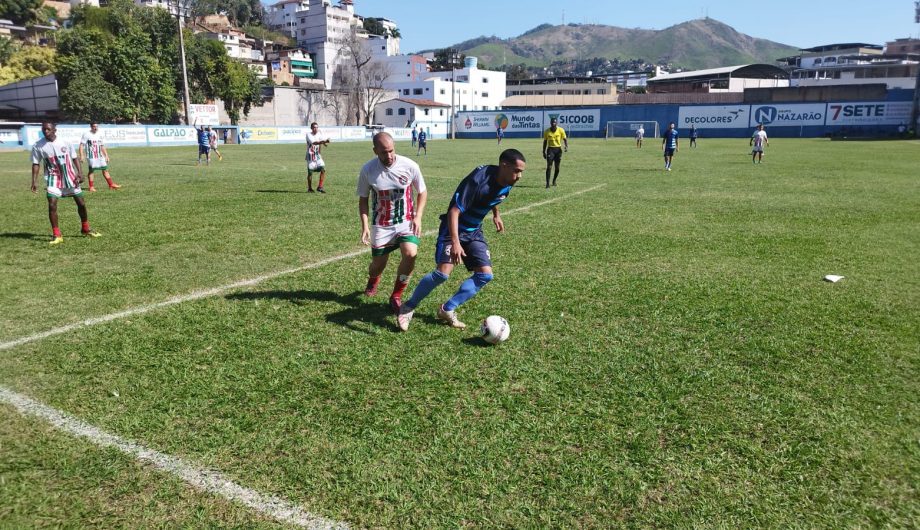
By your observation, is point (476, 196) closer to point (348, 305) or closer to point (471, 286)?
point (471, 286)

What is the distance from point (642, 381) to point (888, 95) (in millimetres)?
→ 64536

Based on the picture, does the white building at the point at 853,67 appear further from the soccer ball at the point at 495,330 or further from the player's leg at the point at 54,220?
the player's leg at the point at 54,220

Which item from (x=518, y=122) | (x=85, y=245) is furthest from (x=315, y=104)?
(x=85, y=245)

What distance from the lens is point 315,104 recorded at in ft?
305

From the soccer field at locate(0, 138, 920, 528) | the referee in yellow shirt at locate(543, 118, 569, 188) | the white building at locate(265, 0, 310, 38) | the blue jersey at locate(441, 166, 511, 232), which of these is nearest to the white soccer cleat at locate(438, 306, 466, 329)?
the soccer field at locate(0, 138, 920, 528)

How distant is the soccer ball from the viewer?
559 centimetres

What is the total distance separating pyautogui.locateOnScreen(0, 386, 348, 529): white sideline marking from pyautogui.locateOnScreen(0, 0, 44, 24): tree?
129209 millimetres

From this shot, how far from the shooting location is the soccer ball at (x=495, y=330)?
5590mm

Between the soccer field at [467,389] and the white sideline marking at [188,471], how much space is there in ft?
0.06

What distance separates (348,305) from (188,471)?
11.1 ft

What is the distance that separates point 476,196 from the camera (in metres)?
5.71

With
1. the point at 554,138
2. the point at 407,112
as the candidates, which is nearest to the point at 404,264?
the point at 554,138

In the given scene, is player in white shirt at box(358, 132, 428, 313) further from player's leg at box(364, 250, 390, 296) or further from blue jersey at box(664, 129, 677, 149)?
blue jersey at box(664, 129, 677, 149)

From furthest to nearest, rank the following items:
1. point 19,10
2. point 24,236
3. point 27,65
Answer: point 19,10
point 27,65
point 24,236
